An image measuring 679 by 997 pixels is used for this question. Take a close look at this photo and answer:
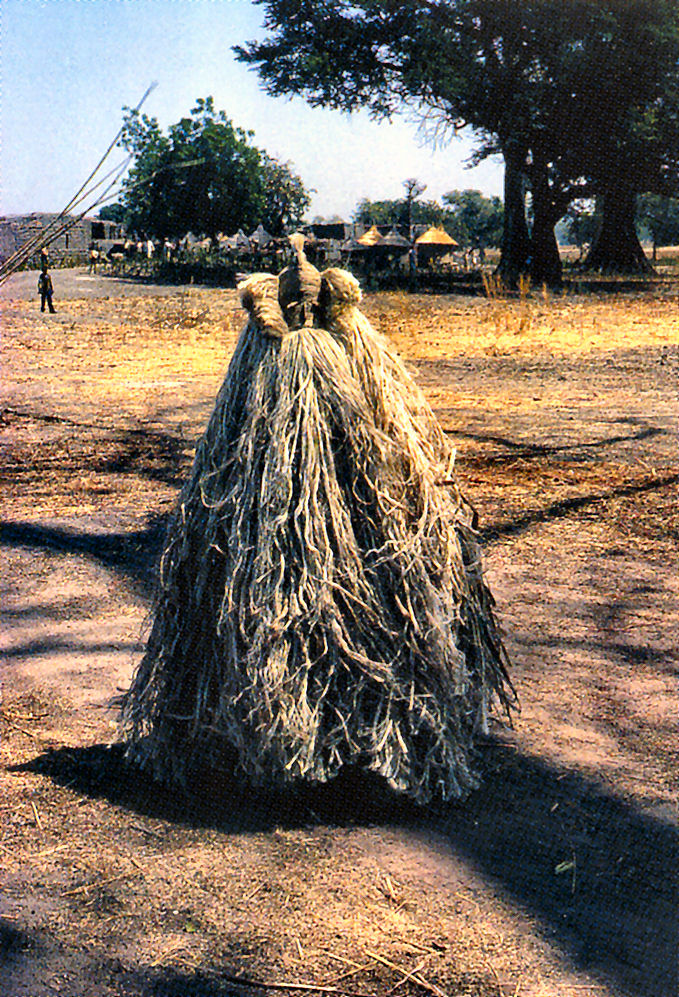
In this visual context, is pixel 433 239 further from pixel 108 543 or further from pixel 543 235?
pixel 108 543

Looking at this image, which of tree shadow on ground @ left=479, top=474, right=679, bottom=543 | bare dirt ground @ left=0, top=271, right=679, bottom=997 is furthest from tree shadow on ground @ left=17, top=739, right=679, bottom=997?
tree shadow on ground @ left=479, top=474, right=679, bottom=543

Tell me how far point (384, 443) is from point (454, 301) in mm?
24029

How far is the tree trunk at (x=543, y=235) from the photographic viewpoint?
34844 mm

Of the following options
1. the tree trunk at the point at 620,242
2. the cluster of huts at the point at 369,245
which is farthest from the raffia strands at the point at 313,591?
the tree trunk at the point at 620,242

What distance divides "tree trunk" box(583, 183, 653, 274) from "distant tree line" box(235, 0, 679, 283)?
5787 millimetres

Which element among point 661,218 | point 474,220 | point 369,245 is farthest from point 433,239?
point 474,220

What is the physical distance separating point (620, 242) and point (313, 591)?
41989 millimetres

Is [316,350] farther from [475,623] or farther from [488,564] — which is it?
[488,564]

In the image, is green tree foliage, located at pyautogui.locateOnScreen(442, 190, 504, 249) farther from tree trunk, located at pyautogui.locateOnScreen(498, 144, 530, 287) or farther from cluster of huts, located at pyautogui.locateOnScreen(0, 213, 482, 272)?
tree trunk, located at pyautogui.locateOnScreen(498, 144, 530, 287)

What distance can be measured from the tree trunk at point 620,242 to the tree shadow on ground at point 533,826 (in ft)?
131

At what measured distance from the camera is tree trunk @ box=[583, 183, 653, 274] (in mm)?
40844

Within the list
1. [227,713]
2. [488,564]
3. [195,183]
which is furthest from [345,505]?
[195,183]

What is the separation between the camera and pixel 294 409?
10.5 feet

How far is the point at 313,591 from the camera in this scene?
306cm
